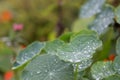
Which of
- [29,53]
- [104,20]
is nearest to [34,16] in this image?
[104,20]

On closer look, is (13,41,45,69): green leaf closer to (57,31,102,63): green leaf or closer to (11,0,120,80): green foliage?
(11,0,120,80): green foliage

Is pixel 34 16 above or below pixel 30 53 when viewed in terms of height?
below

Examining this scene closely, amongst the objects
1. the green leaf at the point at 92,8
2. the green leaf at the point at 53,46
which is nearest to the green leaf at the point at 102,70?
the green leaf at the point at 53,46

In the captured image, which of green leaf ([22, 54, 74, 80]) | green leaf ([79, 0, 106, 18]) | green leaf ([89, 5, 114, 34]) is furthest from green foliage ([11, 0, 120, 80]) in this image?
green leaf ([79, 0, 106, 18])

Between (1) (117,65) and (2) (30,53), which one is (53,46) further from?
(1) (117,65)

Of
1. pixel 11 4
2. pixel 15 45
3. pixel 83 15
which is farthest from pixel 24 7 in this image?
pixel 83 15

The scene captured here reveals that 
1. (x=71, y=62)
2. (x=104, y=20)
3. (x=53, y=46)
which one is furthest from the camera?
(x=104, y=20)
